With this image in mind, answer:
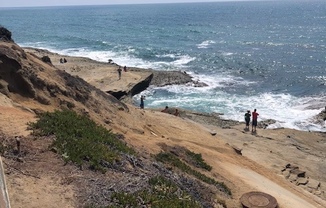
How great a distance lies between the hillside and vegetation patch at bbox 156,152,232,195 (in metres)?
0.29

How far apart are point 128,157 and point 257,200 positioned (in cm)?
413

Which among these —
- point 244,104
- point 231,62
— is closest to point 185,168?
point 244,104

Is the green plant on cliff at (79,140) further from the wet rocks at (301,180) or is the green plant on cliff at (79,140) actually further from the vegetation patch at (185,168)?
the wet rocks at (301,180)

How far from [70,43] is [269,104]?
5534 centimetres

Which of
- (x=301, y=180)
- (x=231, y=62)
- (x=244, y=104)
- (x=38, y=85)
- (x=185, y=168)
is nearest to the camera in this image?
(x=185, y=168)

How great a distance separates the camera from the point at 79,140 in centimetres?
1107

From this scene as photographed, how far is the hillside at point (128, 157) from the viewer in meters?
9.14

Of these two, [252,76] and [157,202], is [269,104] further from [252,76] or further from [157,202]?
[157,202]

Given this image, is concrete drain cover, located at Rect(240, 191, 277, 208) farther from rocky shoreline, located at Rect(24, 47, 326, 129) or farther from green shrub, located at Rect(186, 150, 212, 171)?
rocky shoreline, located at Rect(24, 47, 326, 129)

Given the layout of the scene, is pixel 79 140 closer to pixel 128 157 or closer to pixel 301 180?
pixel 128 157

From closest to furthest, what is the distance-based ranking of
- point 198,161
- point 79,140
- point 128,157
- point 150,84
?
point 79,140 → point 128,157 → point 198,161 → point 150,84

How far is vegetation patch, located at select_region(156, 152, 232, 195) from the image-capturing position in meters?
12.5

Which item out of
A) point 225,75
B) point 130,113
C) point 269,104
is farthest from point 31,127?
point 225,75

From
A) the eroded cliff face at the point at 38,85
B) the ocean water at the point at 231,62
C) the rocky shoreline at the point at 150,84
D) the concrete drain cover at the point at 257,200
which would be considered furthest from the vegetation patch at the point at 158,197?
the ocean water at the point at 231,62
